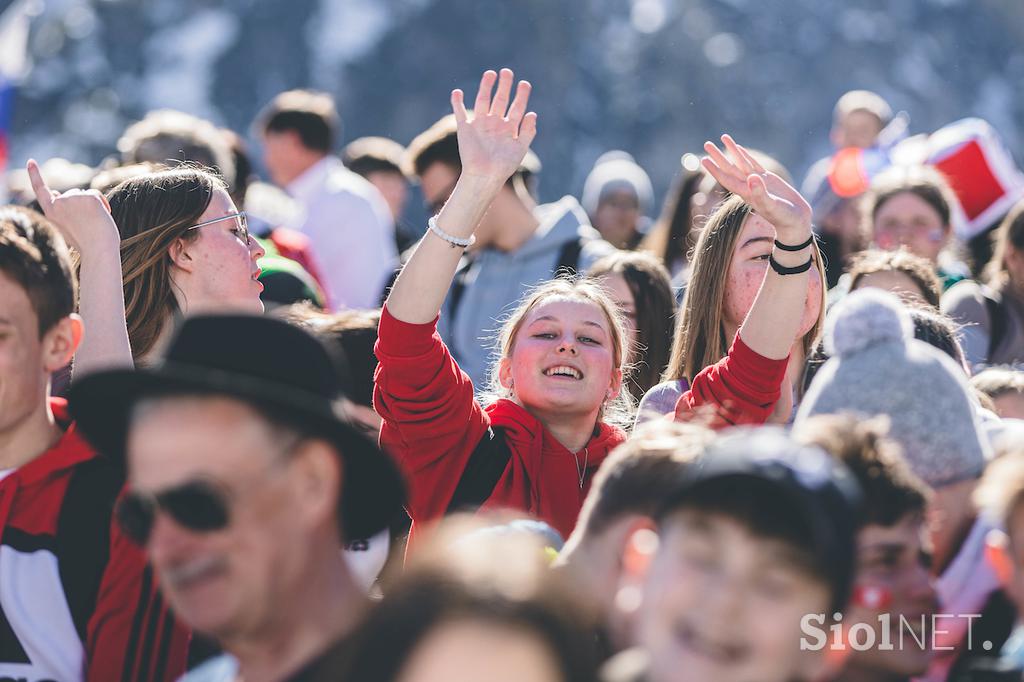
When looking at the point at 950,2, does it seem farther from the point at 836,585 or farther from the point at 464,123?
the point at 836,585

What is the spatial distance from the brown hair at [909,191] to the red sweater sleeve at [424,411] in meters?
2.82

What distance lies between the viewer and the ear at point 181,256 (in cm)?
397

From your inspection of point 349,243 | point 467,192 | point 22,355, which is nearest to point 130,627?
point 22,355

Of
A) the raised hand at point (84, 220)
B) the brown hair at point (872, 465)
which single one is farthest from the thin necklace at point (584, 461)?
the brown hair at point (872, 465)

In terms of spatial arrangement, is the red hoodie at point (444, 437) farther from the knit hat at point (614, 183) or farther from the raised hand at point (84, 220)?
the knit hat at point (614, 183)

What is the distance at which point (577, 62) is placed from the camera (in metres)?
17.8

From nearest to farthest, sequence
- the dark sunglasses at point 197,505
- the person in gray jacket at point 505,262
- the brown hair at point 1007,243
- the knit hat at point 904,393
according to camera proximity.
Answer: the dark sunglasses at point 197,505, the knit hat at point 904,393, the brown hair at point 1007,243, the person in gray jacket at point 505,262

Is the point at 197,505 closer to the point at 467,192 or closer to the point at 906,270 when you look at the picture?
the point at 467,192

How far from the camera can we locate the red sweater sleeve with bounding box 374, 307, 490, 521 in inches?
133

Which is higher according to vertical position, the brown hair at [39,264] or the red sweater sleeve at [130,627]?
the brown hair at [39,264]

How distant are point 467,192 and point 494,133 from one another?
0.75 ft

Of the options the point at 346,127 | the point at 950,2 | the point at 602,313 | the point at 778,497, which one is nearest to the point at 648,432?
the point at 778,497

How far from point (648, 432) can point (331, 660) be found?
800 mm

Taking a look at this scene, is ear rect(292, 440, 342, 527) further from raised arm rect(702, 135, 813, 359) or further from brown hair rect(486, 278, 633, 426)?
brown hair rect(486, 278, 633, 426)
